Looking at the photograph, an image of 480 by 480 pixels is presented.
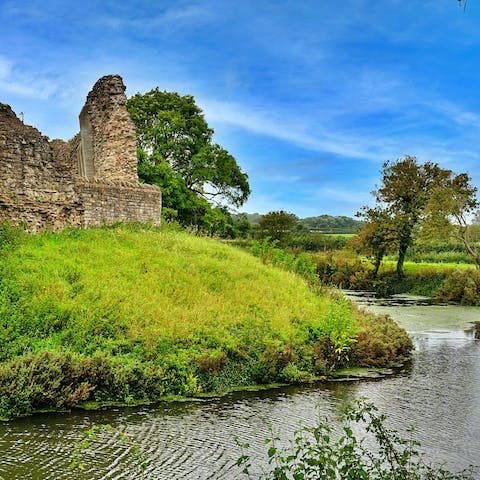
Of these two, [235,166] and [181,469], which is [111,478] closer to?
[181,469]

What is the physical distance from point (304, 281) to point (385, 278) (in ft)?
76.2

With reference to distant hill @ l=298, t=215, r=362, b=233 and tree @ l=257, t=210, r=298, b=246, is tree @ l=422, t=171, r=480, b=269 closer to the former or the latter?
tree @ l=257, t=210, r=298, b=246

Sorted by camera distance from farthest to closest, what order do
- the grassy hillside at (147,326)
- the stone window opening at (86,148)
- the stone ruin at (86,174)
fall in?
the stone window opening at (86,148)
the stone ruin at (86,174)
the grassy hillside at (147,326)

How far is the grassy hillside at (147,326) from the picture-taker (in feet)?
34.2

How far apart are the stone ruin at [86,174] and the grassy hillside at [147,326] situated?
1033 mm

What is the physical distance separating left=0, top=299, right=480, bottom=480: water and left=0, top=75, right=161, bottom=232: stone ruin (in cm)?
926

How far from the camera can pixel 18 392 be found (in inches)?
373

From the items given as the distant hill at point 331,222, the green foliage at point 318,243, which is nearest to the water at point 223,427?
the green foliage at point 318,243

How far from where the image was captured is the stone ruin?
57.3 ft

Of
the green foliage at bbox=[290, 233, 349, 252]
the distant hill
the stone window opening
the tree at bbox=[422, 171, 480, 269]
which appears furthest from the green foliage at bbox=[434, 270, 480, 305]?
the distant hill

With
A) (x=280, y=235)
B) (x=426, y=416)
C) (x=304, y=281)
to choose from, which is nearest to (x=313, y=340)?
(x=426, y=416)

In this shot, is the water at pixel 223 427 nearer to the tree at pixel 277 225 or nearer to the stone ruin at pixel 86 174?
the stone ruin at pixel 86 174

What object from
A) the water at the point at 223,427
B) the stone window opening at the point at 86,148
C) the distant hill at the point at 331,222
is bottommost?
the water at the point at 223,427

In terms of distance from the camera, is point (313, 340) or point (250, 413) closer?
point (250, 413)
